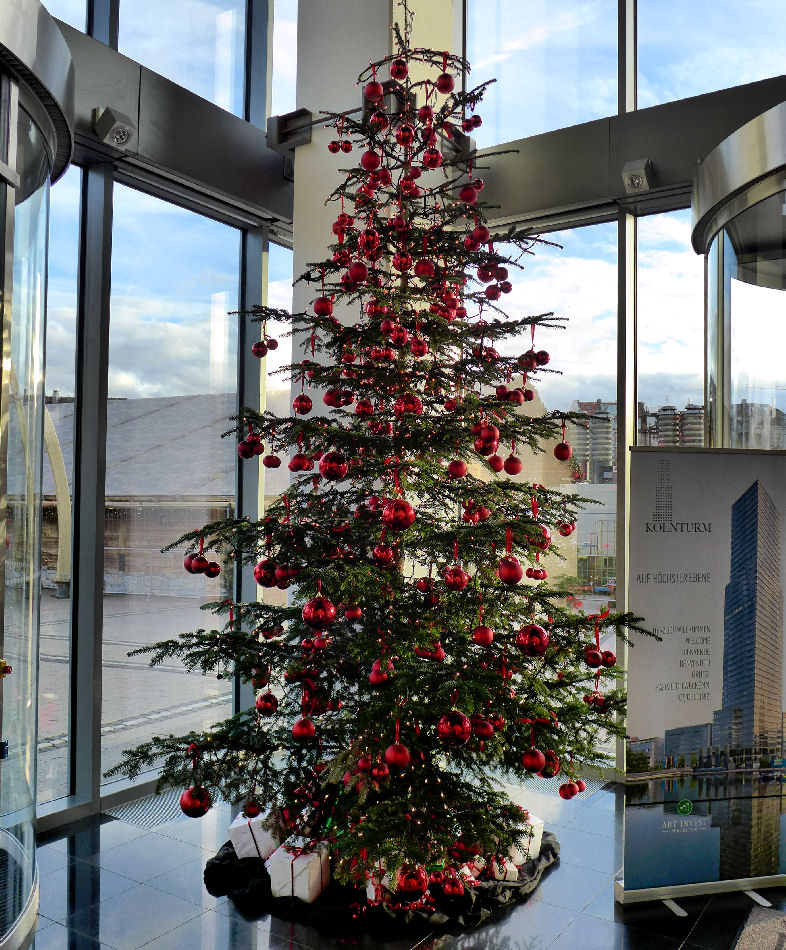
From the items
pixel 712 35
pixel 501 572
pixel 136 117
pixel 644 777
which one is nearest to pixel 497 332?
pixel 501 572

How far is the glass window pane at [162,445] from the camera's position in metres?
4.44

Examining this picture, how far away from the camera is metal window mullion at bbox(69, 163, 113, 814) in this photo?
164 inches

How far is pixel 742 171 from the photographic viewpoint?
9.64 feet

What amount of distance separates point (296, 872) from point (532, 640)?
1.44 meters

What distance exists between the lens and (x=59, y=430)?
4.21 metres

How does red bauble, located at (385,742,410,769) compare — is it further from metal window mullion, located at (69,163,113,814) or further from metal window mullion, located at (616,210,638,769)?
metal window mullion, located at (616,210,638,769)

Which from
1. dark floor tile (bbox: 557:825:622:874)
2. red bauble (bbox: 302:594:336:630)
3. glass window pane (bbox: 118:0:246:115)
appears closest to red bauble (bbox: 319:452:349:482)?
red bauble (bbox: 302:594:336:630)

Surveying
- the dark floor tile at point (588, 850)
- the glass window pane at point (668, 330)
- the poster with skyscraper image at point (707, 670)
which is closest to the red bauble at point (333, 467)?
the poster with skyscraper image at point (707, 670)

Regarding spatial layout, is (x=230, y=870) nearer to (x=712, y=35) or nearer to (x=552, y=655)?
(x=552, y=655)

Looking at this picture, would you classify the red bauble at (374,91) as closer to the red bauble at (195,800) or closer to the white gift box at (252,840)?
the red bauble at (195,800)

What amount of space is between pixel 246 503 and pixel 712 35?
371cm

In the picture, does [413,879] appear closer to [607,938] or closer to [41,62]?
[607,938]

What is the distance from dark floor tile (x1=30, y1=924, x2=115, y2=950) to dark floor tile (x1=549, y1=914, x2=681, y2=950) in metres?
1.64

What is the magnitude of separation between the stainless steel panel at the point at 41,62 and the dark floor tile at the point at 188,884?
2.82 metres
